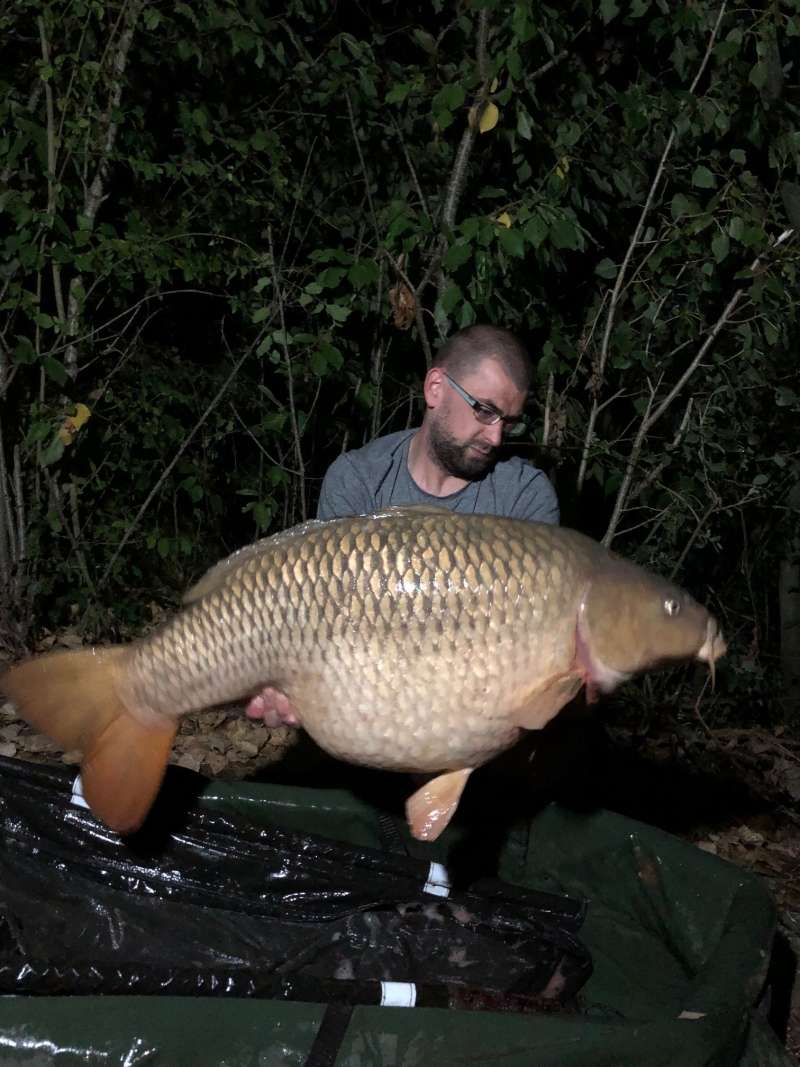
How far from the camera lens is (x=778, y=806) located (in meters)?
2.54

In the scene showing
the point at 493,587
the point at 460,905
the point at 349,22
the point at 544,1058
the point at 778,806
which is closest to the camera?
the point at 544,1058

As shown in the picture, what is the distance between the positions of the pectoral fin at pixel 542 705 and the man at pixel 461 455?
606mm

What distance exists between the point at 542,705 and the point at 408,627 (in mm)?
203

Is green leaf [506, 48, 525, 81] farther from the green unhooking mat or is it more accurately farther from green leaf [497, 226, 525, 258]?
the green unhooking mat

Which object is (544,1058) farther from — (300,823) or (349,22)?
(349,22)

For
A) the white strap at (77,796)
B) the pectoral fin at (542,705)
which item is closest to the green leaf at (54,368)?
the white strap at (77,796)

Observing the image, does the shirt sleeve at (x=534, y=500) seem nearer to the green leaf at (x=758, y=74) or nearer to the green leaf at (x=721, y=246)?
the green leaf at (x=721, y=246)

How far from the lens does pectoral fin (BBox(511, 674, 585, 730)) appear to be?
4.07 ft

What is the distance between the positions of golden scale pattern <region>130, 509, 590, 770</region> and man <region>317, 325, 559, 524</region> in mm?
513

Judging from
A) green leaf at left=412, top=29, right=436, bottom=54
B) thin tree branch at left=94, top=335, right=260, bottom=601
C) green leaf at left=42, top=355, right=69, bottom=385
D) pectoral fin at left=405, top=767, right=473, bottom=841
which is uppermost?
green leaf at left=412, top=29, right=436, bottom=54

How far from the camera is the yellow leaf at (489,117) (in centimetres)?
228

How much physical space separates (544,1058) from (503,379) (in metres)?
1.13

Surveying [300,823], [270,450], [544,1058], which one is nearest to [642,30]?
[270,450]

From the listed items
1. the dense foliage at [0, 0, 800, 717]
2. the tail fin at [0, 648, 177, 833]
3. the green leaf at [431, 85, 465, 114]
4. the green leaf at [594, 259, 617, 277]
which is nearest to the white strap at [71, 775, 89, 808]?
the tail fin at [0, 648, 177, 833]
